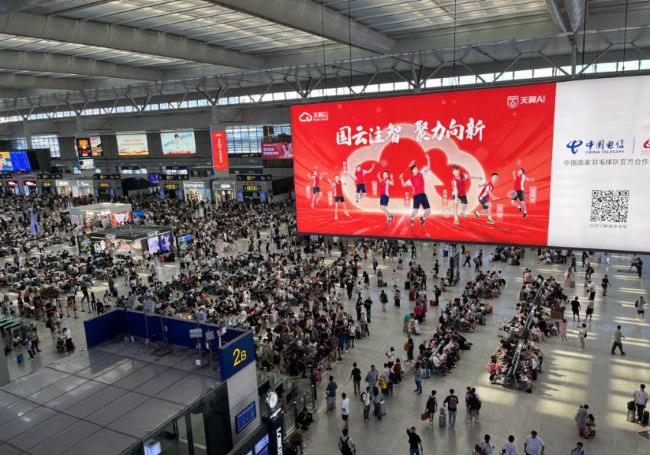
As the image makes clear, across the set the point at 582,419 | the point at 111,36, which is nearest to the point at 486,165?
the point at 582,419

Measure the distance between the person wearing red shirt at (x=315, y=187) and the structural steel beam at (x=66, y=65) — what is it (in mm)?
19876

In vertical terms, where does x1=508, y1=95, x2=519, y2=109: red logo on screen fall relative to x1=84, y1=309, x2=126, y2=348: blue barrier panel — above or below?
above

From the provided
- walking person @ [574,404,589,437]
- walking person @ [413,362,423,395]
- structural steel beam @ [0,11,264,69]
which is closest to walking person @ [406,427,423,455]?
walking person @ [413,362,423,395]

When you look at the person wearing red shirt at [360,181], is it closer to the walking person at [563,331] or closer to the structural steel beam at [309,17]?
the structural steel beam at [309,17]

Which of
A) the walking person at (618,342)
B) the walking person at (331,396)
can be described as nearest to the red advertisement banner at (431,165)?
the walking person at (331,396)

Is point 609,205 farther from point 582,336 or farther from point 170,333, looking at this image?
point 582,336

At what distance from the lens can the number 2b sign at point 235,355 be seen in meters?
8.08

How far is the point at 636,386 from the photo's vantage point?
40.1ft

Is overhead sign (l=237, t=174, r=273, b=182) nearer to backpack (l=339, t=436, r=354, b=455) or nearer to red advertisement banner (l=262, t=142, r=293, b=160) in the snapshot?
red advertisement banner (l=262, t=142, r=293, b=160)

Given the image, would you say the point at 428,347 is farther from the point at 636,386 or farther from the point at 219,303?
the point at 219,303

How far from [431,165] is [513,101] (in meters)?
1.46

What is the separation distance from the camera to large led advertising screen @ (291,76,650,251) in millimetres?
6219

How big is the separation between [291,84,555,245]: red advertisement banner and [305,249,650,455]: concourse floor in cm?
556

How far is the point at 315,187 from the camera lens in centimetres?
822
